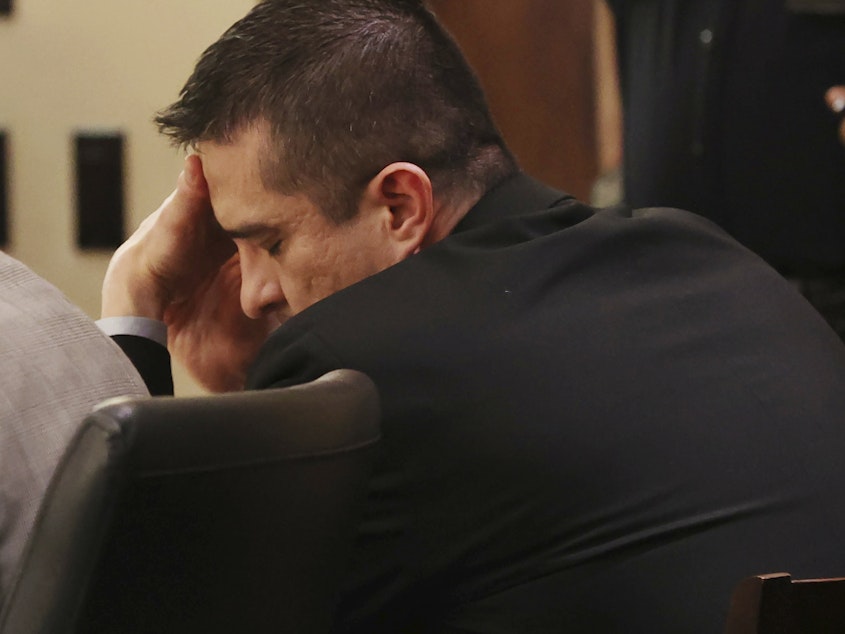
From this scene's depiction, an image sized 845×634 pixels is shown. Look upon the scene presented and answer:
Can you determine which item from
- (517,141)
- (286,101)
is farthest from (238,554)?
(517,141)

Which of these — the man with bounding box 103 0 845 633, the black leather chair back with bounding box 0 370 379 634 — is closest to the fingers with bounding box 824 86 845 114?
the man with bounding box 103 0 845 633

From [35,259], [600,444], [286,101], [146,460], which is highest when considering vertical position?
[286,101]

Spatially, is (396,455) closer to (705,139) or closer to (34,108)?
(705,139)

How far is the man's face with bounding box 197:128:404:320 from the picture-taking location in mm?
1223

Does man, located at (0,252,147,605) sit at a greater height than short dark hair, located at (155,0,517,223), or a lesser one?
lesser

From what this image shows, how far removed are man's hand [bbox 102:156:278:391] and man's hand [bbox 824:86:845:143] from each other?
1204mm

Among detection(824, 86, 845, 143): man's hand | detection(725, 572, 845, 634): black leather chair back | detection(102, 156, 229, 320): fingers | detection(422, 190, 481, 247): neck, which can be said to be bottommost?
detection(725, 572, 845, 634): black leather chair back

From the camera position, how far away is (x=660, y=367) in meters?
1.04

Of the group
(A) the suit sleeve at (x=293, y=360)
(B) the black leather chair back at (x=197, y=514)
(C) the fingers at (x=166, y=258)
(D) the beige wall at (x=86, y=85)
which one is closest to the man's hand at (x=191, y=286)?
(C) the fingers at (x=166, y=258)

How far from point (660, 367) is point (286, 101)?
0.43 metres

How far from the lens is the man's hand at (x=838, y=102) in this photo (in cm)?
227

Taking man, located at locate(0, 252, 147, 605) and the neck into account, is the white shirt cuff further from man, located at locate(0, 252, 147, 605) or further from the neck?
man, located at locate(0, 252, 147, 605)

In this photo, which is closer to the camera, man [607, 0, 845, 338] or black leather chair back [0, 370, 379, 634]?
black leather chair back [0, 370, 379, 634]

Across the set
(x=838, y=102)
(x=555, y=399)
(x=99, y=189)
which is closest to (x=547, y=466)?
(x=555, y=399)
